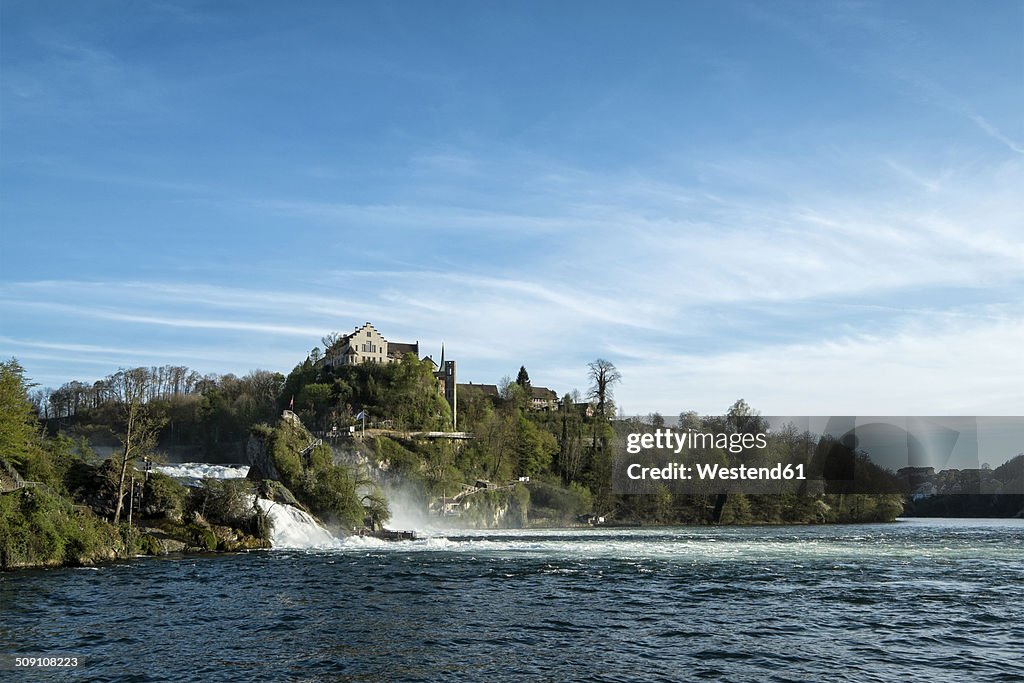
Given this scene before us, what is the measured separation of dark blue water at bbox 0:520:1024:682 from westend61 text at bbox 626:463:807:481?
82646mm

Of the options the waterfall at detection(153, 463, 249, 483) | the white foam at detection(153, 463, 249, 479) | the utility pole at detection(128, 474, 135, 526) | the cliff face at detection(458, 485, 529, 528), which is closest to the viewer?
the utility pole at detection(128, 474, 135, 526)

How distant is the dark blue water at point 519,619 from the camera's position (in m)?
21.1

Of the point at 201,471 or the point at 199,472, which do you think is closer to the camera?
the point at 199,472

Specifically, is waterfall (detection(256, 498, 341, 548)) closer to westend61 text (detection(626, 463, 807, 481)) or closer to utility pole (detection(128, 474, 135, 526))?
utility pole (detection(128, 474, 135, 526))

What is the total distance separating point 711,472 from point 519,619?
111m

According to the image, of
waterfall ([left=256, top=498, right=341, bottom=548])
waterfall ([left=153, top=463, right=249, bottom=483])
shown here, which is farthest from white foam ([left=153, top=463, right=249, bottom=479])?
waterfall ([left=256, top=498, right=341, bottom=548])

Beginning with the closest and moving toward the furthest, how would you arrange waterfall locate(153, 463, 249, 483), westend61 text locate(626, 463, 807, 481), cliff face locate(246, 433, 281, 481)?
waterfall locate(153, 463, 249, 483) < cliff face locate(246, 433, 281, 481) < westend61 text locate(626, 463, 807, 481)

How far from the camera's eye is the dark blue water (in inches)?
830

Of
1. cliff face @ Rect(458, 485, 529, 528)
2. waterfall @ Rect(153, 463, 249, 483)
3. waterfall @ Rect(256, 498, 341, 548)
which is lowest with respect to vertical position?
cliff face @ Rect(458, 485, 529, 528)

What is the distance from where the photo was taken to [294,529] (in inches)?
2363

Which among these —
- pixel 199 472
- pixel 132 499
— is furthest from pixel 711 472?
pixel 132 499

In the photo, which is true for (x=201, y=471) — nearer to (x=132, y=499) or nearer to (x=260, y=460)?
(x=260, y=460)

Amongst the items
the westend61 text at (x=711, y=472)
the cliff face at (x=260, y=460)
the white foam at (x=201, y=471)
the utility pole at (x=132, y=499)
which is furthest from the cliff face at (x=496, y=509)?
the utility pole at (x=132, y=499)

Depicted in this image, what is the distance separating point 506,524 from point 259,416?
179ft
